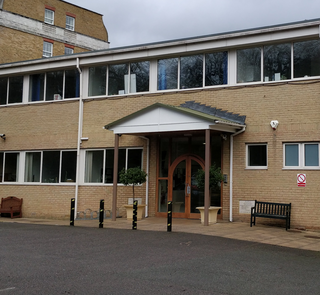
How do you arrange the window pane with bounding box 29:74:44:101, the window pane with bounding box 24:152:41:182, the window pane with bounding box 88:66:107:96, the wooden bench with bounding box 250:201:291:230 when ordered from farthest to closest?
Answer: the window pane with bounding box 29:74:44:101
the window pane with bounding box 24:152:41:182
the window pane with bounding box 88:66:107:96
the wooden bench with bounding box 250:201:291:230

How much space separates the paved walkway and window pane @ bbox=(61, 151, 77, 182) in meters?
3.84

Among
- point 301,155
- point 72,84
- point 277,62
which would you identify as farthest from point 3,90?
point 301,155

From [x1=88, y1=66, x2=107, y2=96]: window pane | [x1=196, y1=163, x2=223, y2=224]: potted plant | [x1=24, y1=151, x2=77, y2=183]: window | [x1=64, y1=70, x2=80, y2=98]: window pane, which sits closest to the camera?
[x1=196, y1=163, x2=223, y2=224]: potted plant

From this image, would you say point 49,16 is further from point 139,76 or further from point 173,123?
point 173,123

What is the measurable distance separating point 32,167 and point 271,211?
36.8ft

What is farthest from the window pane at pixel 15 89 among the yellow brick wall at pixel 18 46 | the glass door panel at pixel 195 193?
the glass door panel at pixel 195 193

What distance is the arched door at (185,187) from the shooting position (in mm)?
16500

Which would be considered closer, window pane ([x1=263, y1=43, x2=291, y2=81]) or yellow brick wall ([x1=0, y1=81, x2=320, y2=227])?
yellow brick wall ([x1=0, y1=81, x2=320, y2=227])

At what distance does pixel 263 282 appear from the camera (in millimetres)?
6887

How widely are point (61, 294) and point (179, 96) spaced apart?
1185 centimetres

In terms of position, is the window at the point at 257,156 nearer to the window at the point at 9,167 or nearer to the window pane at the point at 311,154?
the window pane at the point at 311,154

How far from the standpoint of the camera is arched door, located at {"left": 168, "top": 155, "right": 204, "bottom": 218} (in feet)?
54.1

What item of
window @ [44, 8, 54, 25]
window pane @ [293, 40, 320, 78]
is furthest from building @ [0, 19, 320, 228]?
window @ [44, 8, 54, 25]

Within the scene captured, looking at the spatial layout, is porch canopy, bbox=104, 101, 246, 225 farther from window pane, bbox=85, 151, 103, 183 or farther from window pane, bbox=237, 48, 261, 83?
window pane, bbox=85, 151, 103, 183
